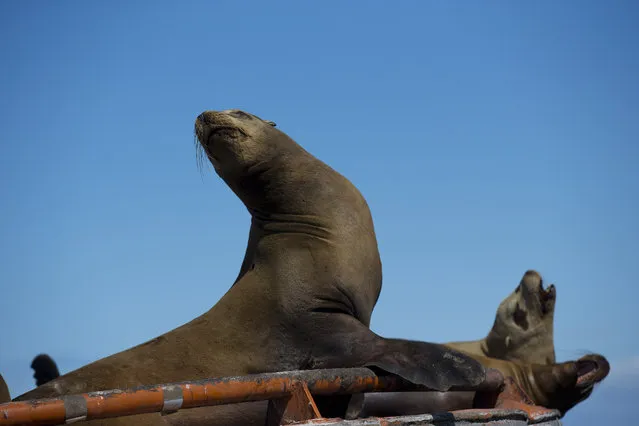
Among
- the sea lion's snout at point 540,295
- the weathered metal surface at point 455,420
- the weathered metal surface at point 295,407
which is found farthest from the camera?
the sea lion's snout at point 540,295

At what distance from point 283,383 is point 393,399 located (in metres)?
1.09

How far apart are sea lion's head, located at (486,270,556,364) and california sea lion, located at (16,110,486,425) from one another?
2.31 m

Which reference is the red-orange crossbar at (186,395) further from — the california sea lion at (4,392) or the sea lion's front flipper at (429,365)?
the california sea lion at (4,392)

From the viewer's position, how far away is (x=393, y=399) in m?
4.57

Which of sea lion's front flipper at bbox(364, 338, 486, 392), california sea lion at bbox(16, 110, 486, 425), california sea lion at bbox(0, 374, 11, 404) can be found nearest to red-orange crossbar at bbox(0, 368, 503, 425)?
sea lion's front flipper at bbox(364, 338, 486, 392)

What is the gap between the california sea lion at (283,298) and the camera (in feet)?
14.8

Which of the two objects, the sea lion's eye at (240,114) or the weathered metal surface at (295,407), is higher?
the sea lion's eye at (240,114)

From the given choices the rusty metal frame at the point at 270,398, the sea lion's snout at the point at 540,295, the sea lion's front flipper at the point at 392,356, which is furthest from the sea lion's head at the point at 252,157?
the sea lion's snout at the point at 540,295

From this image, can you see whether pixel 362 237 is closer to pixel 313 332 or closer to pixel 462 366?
pixel 313 332

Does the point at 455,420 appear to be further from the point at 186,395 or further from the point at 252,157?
the point at 252,157

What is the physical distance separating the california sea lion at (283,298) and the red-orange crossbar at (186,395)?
416mm

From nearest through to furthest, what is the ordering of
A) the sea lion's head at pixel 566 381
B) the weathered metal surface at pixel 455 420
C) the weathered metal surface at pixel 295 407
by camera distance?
the weathered metal surface at pixel 455 420, the weathered metal surface at pixel 295 407, the sea lion's head at pixel 566 381

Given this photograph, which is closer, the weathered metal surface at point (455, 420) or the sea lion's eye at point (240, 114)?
the weathered metal surface at point (455, 420)

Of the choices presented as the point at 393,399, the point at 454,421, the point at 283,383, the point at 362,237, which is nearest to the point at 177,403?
the point at 283,383
